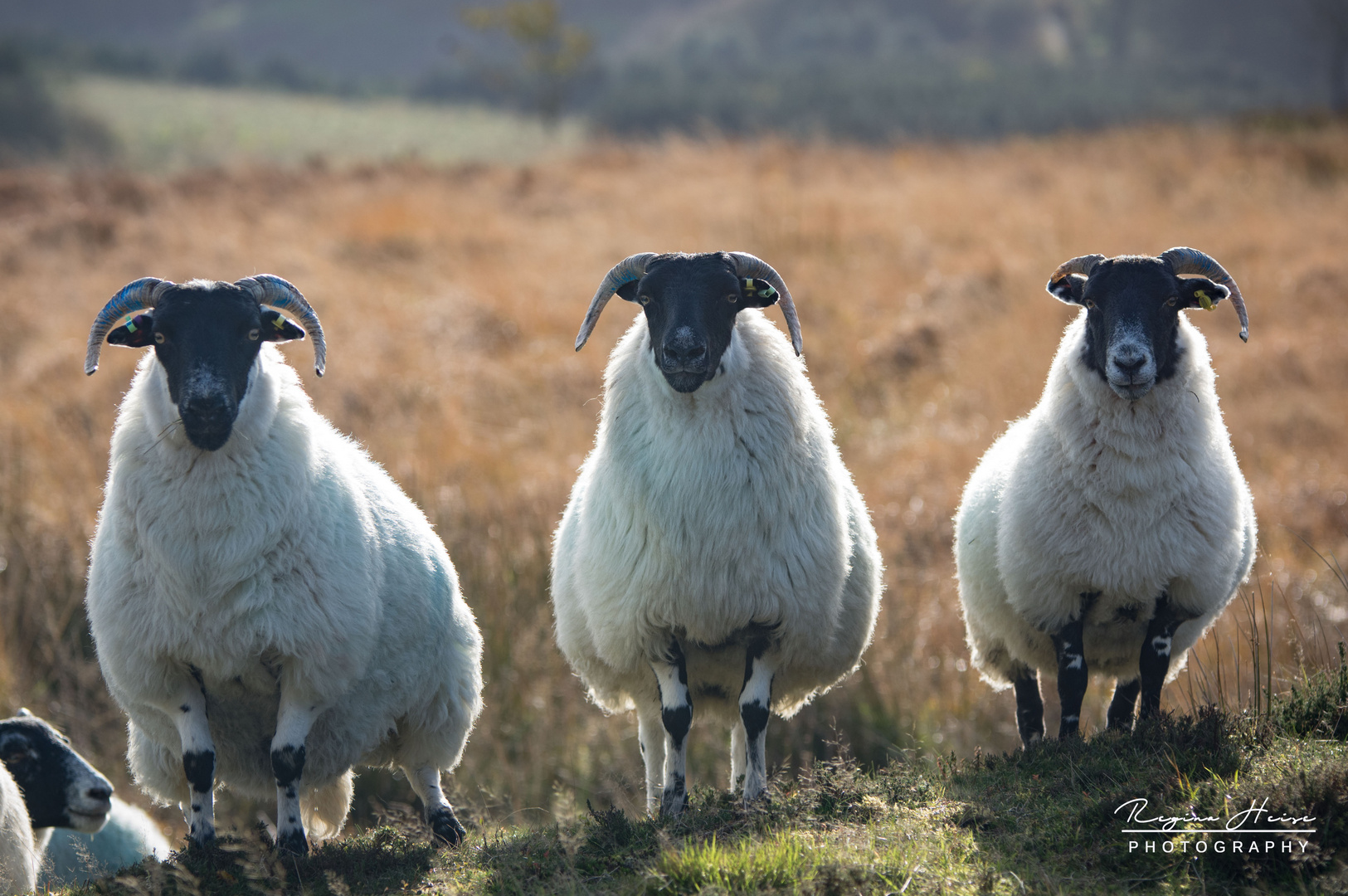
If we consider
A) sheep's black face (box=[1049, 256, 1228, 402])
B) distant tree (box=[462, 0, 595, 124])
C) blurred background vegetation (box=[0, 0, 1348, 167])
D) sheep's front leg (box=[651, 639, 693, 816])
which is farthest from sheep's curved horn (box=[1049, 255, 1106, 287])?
distant tree (box=[462, 0, 595, 124])

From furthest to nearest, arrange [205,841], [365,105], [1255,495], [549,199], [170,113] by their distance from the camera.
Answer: [365,105]
[170,113]
[549,199]
[1255,495]
[205,841]

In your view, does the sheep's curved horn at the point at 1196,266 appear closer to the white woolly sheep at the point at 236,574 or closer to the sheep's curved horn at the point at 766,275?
the sheep's curved horn at the point at 766,275

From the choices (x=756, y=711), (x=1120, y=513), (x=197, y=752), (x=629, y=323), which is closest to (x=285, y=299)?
(x=197, y=752)

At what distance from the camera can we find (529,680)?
1037cm

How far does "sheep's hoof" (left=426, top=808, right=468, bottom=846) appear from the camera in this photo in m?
6.12

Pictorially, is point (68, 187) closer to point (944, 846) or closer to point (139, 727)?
point (139, 727)

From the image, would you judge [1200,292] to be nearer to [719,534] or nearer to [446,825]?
[719,534]

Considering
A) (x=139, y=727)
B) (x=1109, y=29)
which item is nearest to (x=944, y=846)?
(x=139, y=727)

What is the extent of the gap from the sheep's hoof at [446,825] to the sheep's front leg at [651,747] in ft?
3.52

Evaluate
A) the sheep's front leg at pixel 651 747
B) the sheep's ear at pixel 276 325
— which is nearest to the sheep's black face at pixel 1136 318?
the sheep's front leg at pixel 651 747

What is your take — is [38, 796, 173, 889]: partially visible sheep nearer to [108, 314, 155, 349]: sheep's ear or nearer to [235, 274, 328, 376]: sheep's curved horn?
[108, 314, 155, 349]: sheep's ear

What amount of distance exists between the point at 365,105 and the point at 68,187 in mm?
32997

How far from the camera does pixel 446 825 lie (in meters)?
6.18

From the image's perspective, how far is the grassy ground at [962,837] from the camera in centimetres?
428
